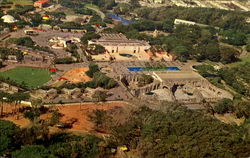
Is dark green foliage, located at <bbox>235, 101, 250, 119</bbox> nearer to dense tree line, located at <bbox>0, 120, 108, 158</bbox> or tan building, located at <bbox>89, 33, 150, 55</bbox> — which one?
dense tree line, located at <bbox>0, 120, 108, 158</bbox>

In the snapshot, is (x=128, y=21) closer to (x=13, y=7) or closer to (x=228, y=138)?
(x=13, y=7)

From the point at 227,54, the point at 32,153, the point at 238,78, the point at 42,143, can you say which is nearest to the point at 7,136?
the point at 42,143

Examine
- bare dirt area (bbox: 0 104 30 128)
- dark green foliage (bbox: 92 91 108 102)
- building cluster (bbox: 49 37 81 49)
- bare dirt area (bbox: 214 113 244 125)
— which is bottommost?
bare dirt area (bbox: 214 113 244 125)

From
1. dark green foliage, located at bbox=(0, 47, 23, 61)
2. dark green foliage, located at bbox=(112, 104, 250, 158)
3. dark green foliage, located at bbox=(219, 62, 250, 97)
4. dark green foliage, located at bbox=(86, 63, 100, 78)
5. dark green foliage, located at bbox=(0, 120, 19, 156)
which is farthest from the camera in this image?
dark green foliage, located at bbox=(0, 47, 23, 61)

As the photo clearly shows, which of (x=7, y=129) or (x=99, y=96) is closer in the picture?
(x=7, y=129)

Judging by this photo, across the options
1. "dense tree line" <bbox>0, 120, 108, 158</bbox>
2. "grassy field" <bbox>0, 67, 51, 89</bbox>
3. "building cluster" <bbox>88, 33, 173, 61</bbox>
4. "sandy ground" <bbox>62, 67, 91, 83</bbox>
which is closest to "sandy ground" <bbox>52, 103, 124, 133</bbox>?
"dense tree line" <bbox>0, 120, 108, 158</bbox>

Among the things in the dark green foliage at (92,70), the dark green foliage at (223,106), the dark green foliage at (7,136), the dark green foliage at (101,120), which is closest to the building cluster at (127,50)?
the dark green foliage at (92,70)

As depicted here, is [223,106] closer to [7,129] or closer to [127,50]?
[127,50]

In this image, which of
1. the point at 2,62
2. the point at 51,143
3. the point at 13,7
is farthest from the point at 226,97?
the point at 13,7
